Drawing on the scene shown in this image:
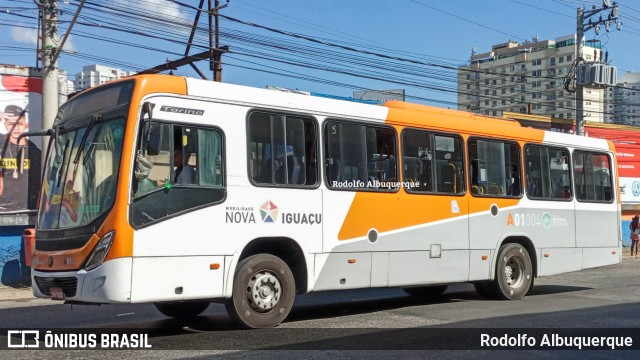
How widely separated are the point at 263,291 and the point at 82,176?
2.71 metres

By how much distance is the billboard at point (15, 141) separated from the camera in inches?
735

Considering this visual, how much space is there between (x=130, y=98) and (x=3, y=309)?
719 cm

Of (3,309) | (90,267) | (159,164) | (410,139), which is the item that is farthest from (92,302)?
(3,309)

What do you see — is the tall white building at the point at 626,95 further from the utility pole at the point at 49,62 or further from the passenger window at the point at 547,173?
the utility pole at the point at 49,62

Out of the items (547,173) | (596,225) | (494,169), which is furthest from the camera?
(596,225)

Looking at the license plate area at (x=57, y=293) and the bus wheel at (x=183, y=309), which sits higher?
the license plate area at (x=57, y=293)

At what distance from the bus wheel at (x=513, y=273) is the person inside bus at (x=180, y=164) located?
21.3 feet

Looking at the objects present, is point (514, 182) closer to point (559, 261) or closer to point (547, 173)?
point (547, 173)

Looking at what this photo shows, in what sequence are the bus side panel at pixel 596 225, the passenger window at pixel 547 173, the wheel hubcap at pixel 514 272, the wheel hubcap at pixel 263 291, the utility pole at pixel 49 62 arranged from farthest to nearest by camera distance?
1. the utility pole at pixel 49 62
2. the bus side panel at pixel 596 225
3. the passenger window at pixel 547 173
4. the wheel hubcap at pixel 514 272
5. the wheel hubcap at pixel 263 291

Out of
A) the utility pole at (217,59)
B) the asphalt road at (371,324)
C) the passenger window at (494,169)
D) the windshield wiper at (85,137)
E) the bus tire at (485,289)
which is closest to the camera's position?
the asphalt road at (371,324)

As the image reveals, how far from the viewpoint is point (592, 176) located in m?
14.2

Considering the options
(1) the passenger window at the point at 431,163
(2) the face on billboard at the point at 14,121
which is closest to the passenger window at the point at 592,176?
(1) the passenger window at the point at 431,163

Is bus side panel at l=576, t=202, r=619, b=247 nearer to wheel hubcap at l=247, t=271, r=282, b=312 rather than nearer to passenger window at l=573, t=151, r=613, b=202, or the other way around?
passenger window at l=573, t=151, r=613, b=202

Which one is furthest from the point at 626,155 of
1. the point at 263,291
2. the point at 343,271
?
the point at 263,291
